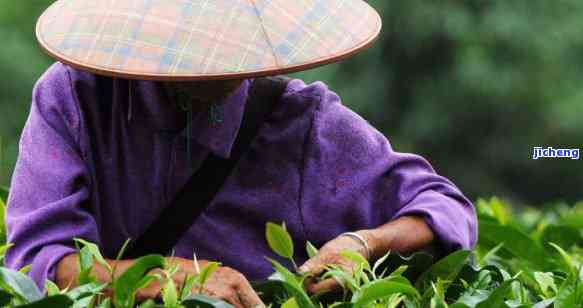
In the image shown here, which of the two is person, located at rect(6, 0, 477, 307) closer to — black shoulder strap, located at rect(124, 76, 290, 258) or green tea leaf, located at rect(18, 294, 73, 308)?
black shoulder strap, located at rect(124, 76, 290, 258)

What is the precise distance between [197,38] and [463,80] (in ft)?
17.6

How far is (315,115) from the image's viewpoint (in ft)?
9.27

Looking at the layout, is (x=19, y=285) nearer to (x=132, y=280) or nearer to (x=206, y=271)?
(x=132, y=280)

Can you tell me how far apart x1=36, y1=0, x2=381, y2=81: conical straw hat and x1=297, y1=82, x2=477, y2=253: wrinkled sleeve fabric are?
0.39 meters

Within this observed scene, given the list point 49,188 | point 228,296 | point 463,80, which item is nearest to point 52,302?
point 228,296

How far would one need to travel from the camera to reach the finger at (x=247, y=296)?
2.29m

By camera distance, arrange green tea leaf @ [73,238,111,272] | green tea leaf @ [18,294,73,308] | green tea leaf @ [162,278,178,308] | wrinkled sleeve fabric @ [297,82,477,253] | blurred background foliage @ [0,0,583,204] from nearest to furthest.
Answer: green tea leaf @ [18,294,73,308] → green tea leaf @ [162,278,178,308] → green tea leaf @ [73,238,111,272] → wrinkled sleeve fabric @ [297,82,477,253] → blurred background foliage @ [0,0,583,204]

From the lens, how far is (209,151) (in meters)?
2.73

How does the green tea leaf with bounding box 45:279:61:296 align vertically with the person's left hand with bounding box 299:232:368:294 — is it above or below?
above

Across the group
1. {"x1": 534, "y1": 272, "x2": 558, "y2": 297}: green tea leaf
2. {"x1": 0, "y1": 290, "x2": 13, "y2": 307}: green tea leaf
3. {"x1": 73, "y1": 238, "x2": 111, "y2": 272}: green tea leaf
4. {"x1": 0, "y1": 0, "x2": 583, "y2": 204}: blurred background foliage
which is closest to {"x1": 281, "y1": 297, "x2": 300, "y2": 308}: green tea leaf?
{"x1": 73, "y1": 238, "x2": 111, "y2": 272}: green tea leaf

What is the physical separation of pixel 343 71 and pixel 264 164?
5.08m

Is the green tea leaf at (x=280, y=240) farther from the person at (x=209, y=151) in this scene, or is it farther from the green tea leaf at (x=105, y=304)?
the green tea leaf at (x=105, y=304)

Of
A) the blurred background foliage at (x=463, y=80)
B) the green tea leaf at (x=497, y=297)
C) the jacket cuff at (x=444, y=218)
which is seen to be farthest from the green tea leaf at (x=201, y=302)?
the blurred background foliage at (x=463, y=80)

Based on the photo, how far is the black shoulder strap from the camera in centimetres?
270
